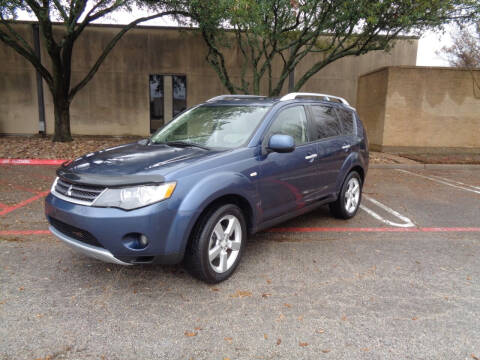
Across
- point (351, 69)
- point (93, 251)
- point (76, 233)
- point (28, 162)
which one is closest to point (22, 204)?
point (76, 233)

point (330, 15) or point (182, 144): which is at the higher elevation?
point (330, 15)

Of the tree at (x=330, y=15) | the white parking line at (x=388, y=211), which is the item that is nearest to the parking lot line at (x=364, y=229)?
the white parking line at (x=388, y=211)

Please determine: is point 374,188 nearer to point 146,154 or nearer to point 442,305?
point 442,305

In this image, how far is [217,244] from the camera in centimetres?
329

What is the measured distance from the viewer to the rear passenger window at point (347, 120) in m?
5.28

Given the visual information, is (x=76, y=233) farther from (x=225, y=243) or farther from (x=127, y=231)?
(x=225, y=243)

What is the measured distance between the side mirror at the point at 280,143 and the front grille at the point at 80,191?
5.49 ft

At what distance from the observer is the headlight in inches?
110

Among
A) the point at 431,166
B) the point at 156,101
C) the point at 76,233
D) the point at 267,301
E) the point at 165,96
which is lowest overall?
the point at 267,301

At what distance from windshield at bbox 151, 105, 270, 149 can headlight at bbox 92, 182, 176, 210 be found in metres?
0.99

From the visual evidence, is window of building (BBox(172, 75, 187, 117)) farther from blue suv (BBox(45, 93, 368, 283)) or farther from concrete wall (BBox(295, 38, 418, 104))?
blue suv (BBox(45, 93, 368, 283))

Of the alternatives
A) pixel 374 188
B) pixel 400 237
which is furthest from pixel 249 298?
pixel 374 188

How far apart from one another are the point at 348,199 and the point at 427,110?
9.96 meters

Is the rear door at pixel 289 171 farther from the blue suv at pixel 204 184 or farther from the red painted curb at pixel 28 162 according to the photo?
the red painted curb at pixel 28 162
